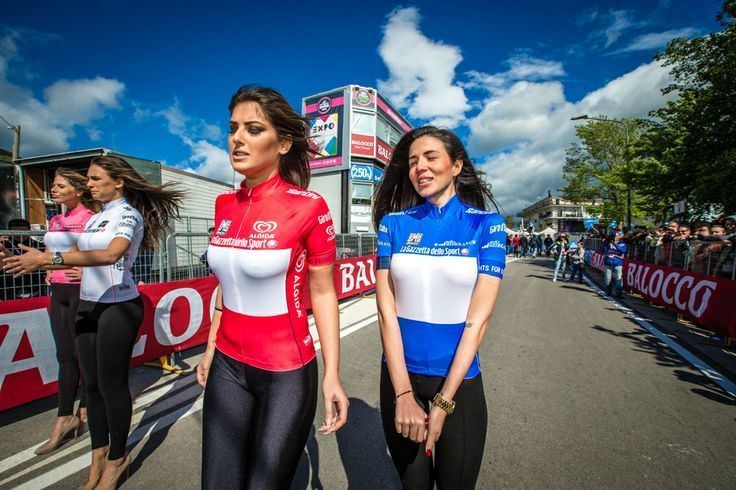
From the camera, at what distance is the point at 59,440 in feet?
9.31

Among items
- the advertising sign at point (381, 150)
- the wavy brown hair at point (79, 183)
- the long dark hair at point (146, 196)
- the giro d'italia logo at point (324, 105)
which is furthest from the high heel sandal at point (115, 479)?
the giro d'italia logo at point (324, 105)

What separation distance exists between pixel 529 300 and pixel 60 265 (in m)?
10.3

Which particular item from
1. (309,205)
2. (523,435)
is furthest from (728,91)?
(309,205)

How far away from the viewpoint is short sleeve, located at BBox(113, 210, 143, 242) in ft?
7.93

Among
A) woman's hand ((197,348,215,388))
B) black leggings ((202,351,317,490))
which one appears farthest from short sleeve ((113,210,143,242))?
black leggings ((202,351,317,490))

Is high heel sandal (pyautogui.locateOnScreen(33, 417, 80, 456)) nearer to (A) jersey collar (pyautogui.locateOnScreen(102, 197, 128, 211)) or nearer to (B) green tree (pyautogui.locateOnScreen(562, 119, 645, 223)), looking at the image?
(A) jersey collar (pyautogui.locateOnScreen(102, 197, 128, 211))

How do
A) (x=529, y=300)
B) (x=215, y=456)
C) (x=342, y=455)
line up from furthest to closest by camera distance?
(x=529, y=300) → (x=342, y=455) → (x=215, y=456)

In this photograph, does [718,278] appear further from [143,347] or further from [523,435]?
[143,347]

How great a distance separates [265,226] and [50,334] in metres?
3.72

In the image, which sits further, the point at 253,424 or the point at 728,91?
the point at 728,91

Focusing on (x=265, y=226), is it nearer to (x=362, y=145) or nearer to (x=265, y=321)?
(x=265, y=321)

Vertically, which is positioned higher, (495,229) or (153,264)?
(495,229)

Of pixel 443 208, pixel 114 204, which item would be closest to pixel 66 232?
pixel 114 204

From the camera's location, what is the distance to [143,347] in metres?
4.27
